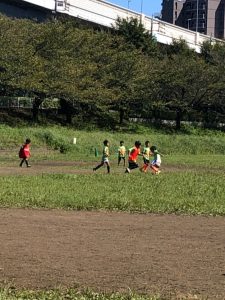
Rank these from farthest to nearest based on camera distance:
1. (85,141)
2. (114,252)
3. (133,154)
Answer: (85,141), (133,154), (114,252)

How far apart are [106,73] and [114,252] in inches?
1668

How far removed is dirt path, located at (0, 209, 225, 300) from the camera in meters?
7.08

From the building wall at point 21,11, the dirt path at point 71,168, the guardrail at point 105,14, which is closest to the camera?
the dirt path at point 71,168

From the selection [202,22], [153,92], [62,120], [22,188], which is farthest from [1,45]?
[202,22]

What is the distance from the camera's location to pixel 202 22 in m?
158

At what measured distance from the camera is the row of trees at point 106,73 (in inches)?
1661

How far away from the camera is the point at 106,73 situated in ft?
165

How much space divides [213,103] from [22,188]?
47888 millimetres

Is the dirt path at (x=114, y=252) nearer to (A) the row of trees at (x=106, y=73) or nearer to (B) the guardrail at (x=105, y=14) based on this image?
(A) the row of trees at (x=106, y=73)

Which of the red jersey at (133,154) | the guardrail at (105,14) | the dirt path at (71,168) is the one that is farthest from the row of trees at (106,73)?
the red jersey at (133,154)

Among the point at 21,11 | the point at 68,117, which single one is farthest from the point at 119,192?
the point at 21,11

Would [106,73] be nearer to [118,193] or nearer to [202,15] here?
[118,193]

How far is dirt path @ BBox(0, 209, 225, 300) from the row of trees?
99.0 feet

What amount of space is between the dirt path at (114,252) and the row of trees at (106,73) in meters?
30.2
